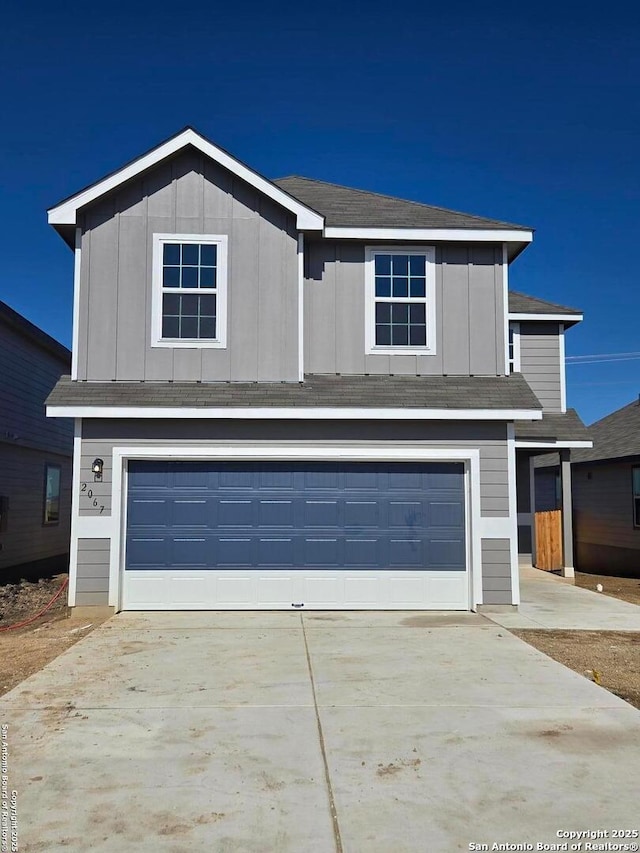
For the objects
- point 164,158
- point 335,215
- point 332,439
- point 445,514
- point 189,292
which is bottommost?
point 445,514

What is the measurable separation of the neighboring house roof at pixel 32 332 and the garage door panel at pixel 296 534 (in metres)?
5.68

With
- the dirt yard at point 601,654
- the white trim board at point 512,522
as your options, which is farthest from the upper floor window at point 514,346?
the dirt yard at point 601,654

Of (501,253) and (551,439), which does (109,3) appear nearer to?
(501,253)

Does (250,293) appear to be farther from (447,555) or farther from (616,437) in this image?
(616,437)

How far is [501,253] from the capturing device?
11.9 m

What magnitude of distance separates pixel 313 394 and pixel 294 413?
51 cm

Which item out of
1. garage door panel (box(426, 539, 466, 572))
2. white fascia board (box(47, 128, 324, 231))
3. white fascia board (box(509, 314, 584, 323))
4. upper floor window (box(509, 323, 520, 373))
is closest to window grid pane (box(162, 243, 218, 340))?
white fascia board (box(47, 128, 324, 231))

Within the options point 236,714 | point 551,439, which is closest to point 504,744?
point 236,714

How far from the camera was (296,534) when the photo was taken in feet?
35.7

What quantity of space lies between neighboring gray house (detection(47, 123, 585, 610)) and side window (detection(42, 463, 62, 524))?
728cm

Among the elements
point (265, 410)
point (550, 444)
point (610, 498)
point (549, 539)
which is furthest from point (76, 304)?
point (610, 498)

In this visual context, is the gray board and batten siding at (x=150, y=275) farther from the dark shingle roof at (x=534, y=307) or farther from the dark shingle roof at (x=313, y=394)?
the dark shingle roof at (x=534, y=307)

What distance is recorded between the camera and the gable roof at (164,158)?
10.9 meters

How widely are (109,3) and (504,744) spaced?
13003mm
